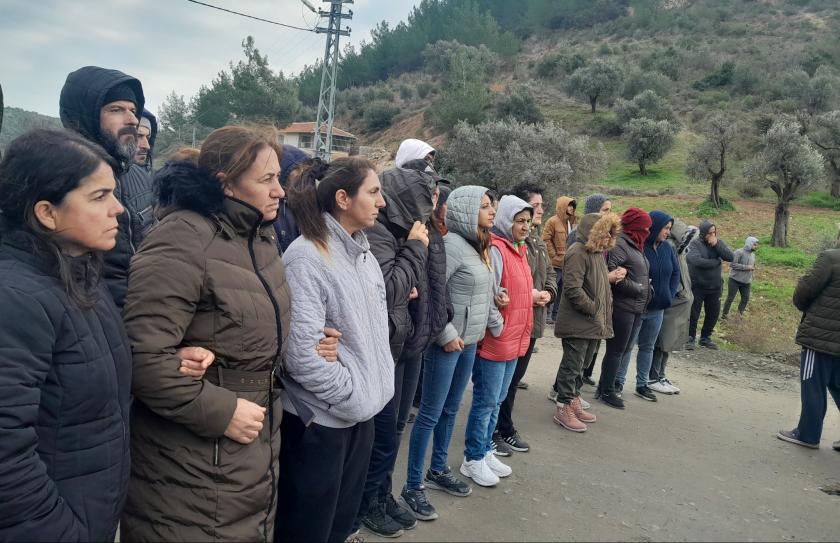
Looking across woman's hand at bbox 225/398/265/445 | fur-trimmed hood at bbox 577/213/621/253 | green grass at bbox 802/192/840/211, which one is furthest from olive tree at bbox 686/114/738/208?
woman's hand at bbox 225/398/265/445

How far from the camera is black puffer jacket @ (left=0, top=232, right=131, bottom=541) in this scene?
58.5 inches

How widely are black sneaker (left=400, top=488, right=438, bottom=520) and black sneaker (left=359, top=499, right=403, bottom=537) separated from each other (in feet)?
0.73

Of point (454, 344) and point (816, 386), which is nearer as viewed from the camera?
point (454, 344)

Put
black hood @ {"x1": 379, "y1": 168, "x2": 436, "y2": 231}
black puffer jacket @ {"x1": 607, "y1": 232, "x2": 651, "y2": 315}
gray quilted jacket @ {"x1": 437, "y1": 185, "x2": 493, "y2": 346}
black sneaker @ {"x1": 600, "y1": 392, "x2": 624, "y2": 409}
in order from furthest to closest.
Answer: black sneaker @ {"x1": 600, "y1": 392, "x2": 624, "y2": 409} → black puffer jacket @ {"x1": 607, "y1": 232, "x2": 651, "y2": 315} → gray quilted jacket @ {"x1": 437, "y1": 185, "x2": 493, "y2": 346} → black hood @ {"x1": 379, "y1": 168, "x2": 436, "y2": 231}

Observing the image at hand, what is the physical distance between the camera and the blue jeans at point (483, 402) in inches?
156

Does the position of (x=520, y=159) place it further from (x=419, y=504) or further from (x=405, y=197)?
(x=419, y=504)

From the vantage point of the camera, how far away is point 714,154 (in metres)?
22.0

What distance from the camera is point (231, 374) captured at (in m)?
2.02

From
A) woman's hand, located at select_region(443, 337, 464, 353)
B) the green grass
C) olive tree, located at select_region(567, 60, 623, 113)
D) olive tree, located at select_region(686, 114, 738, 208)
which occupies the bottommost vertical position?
woman's hand, located at select_region(443, 337, 464, 353)

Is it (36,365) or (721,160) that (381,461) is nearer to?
(36,365)

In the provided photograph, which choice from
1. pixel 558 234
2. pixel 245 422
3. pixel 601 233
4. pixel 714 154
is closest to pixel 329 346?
pixel 245 422

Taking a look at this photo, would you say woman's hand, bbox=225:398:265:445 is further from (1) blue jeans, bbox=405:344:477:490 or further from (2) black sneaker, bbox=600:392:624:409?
(2) black sneaker, bbox=600:392:624:409

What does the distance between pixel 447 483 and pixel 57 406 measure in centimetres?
277

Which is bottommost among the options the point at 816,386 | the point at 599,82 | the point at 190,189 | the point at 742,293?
the point at 816,386
